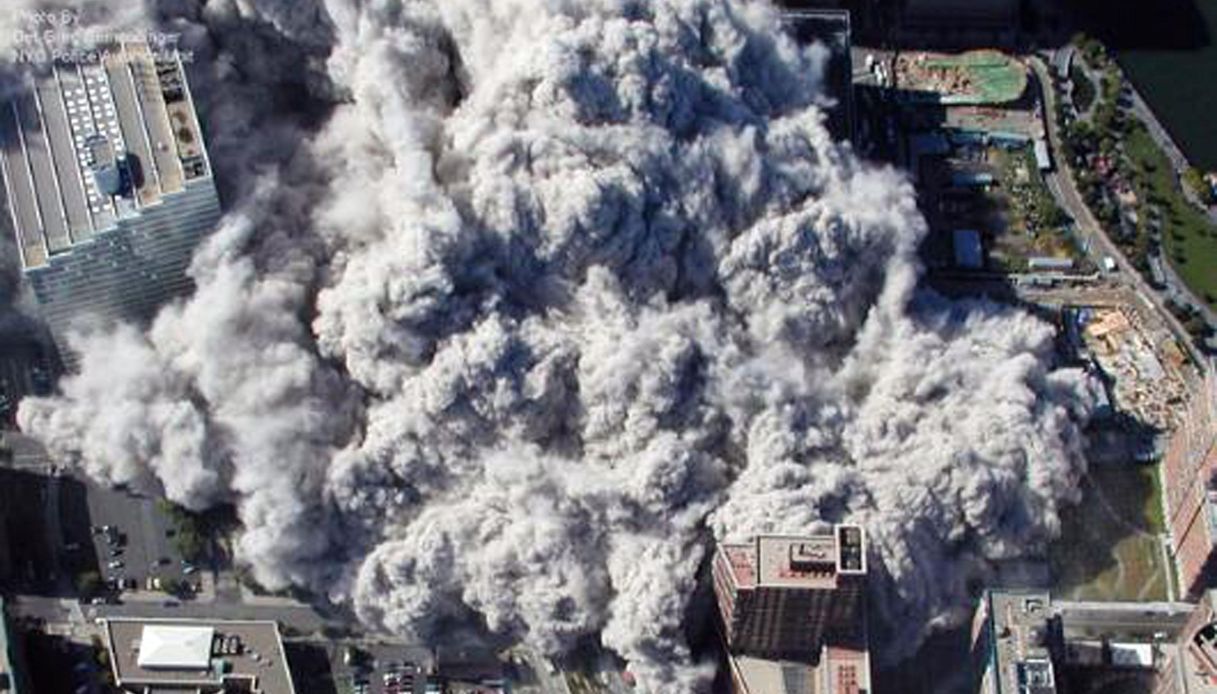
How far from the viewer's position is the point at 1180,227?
503 feet

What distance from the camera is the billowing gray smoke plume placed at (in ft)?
427

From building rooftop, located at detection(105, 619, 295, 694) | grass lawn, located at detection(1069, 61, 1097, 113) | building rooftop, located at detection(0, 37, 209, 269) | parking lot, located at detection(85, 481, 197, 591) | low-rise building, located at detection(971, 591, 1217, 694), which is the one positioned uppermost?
building rooftop, located at detection(0, 37, 209, 269)

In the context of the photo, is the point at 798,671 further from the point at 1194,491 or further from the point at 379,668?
the point at 1194,491

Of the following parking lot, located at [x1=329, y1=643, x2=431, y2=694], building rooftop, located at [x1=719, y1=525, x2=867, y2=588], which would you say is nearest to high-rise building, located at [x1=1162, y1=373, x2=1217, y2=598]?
building rooftop, located at [x1=719, y1=525, x2=867, y2=588]

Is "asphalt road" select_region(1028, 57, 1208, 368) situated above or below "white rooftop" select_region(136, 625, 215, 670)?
above

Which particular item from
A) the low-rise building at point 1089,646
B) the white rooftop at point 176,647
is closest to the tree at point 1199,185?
the low-rise building at point 1089,646

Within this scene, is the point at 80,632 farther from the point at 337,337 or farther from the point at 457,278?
the point at 457,278

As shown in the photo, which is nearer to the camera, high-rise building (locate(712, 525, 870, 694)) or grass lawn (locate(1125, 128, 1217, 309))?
high-rise building (locate(712, 525, 870, 694))

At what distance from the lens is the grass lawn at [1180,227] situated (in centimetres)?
15088

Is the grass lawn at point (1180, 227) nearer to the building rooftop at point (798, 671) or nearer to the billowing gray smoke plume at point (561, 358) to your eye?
the billowing gray smoke plume at point (561, 358)

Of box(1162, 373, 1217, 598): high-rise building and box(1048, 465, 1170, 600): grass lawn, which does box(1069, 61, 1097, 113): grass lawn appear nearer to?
box(1162, 373, 1217, 598): high-rise building

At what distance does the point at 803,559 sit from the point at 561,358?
2480 cm

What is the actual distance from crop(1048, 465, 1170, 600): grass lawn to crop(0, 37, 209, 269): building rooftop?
68.5 metres

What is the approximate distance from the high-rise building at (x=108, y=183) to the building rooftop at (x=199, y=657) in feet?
71.6
